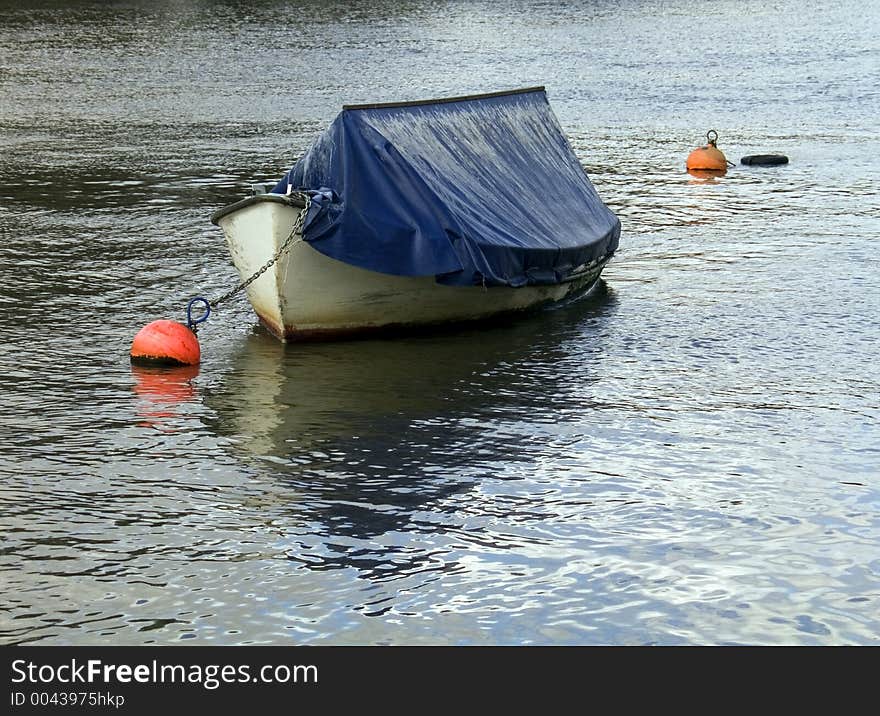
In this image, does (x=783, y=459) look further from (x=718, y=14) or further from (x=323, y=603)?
(x=718, y=14)

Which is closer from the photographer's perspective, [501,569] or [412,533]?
[501,569]

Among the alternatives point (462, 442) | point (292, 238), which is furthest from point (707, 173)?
point (462, 442)

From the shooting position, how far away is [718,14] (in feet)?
225

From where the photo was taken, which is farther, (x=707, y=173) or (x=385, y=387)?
(x=707, y=173)

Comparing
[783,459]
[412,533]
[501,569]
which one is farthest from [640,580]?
[783,459]

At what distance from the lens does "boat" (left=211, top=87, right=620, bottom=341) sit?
1368cm

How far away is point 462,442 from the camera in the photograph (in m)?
11.3

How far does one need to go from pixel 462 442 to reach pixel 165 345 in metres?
3.46

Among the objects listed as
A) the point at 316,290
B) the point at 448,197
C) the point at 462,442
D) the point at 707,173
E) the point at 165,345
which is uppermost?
the point at 448,197

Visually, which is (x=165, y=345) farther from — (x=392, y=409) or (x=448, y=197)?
(x=448, y=197)

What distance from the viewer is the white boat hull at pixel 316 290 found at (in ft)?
45.4

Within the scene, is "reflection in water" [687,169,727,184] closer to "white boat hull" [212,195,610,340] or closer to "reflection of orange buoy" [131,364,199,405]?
"white boat hull" [212,195,610,340]
